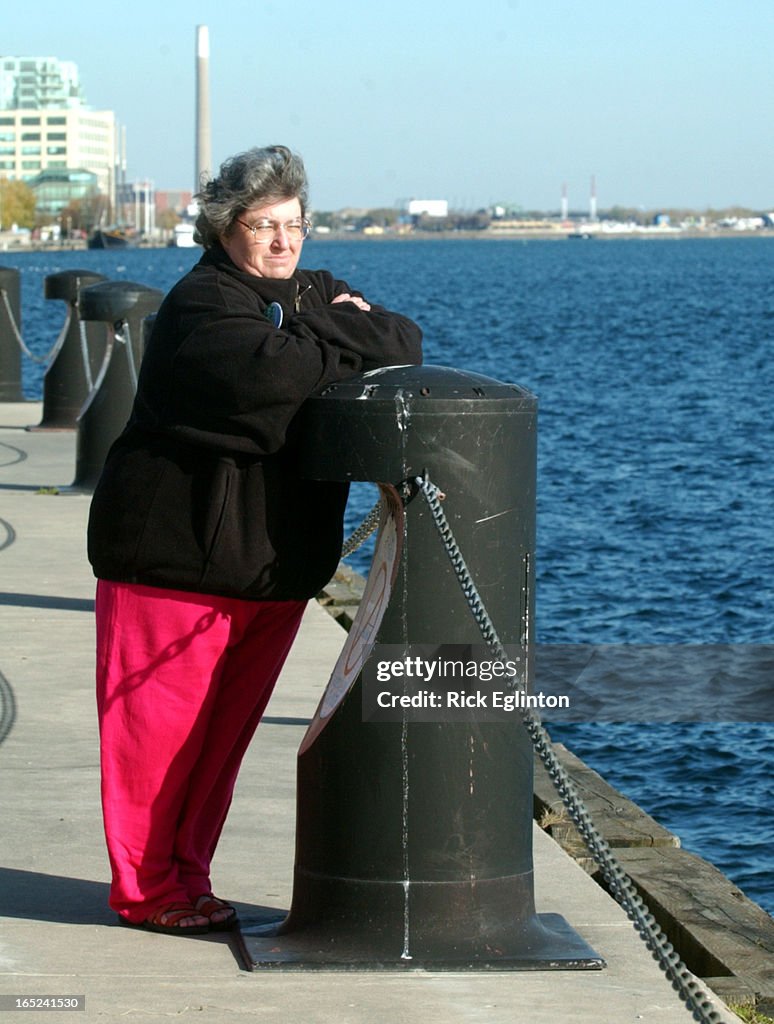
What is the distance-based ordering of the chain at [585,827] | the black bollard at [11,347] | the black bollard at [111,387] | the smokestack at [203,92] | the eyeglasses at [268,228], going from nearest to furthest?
the chain at [585,827]
the eyeglasses at [268,228]
the black bollard at [111,387]
the black bollard at [11,347]
the smokestack at [203,92]

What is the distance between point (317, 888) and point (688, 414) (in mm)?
27285

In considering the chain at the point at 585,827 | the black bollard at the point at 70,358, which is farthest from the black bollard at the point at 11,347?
the chain at the point at 585,827

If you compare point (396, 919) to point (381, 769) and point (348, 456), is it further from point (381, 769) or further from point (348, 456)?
point (348, 456)

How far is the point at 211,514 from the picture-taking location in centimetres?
398

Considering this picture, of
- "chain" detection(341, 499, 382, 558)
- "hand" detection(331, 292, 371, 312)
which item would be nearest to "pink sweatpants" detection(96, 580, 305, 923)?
"hand" detection(331, 292, 371, 312)

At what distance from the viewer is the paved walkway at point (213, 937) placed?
3807mm

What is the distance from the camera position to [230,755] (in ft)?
14.0

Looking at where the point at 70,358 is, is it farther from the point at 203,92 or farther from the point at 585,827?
the point at 203,92

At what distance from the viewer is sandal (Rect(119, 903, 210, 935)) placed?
4207mm

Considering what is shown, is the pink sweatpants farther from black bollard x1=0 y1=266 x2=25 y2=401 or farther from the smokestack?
the smokestack

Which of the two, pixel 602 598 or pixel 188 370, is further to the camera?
pixel 602 598

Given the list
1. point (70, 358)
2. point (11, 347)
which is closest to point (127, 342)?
point (70, 358)

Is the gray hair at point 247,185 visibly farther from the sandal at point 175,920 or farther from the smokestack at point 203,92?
the smokestack at point 203,92

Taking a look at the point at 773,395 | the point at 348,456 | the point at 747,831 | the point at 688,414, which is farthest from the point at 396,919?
the point at 773,395
